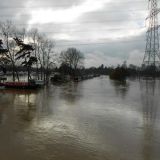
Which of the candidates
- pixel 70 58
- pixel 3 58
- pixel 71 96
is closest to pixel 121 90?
pixel 71 96

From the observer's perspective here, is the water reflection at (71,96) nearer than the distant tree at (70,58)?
Yes

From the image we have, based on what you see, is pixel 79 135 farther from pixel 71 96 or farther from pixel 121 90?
pixel 121 90

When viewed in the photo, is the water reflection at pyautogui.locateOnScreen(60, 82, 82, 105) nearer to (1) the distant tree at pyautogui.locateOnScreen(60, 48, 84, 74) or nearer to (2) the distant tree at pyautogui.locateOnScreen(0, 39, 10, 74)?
(2) the distant tree at pyautogui.locateOnScreen(0, 39, 10, 74)

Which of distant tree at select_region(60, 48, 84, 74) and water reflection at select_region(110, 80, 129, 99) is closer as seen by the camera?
water reflection at select_region(110, 80, 129, 99)

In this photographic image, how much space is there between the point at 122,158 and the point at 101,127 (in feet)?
17.4

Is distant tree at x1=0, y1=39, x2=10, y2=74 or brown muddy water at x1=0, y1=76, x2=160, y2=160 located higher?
distant tree at x1=0, y1=39, x2=10, y2=74

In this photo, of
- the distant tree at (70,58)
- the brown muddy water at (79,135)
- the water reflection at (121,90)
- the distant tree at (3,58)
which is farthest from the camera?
Answer: the distant tree at (70,58)

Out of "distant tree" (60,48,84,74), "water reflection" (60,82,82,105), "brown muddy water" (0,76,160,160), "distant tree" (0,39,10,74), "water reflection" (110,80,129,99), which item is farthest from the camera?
"distant tree" (60,48,84,74)

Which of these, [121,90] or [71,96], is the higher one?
[71,96]

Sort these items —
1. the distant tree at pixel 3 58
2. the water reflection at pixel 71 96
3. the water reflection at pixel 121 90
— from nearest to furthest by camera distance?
the water reflection at pixel 71 96
the water reflection at pixel 121 90
the distant tree at pixel 3 58

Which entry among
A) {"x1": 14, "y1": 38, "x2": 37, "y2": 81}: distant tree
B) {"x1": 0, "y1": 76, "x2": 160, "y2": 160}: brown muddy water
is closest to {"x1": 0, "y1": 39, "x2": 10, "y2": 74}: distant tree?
{"x1": 14, "y1": 38, "x2": 37, "y2": 81}: distant tree

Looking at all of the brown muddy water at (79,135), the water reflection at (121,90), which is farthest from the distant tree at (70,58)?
the brown muddy water at (79,135)

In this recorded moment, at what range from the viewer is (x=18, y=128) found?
632 inches

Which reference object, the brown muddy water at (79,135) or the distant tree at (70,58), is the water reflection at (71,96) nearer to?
the brown muddy water at (79,135)
